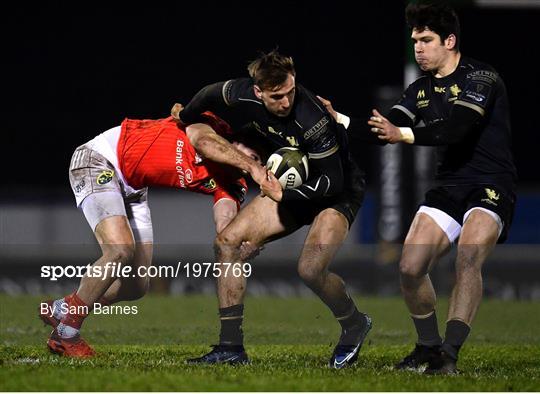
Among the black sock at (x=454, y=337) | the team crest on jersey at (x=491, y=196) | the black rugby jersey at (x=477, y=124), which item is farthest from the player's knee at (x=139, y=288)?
the team crest on jersey at (x=491, y=196)

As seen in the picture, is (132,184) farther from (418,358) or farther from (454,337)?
(454,337)

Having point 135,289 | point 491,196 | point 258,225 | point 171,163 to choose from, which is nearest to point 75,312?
point 135,289

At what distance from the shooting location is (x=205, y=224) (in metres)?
19.6

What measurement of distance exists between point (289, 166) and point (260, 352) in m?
1.65

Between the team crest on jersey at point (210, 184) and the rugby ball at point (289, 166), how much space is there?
24.3 inches

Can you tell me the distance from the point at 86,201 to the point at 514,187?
3.04 metres

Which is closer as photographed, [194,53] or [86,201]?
[86,201]

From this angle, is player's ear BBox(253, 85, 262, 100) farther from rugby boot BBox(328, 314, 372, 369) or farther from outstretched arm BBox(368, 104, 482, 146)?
rugby boot BBox(328, 314, 372, 369)

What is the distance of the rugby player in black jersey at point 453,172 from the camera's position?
8.22 m

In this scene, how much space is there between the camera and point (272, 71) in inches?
327

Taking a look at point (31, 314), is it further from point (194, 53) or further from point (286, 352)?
point (194, 53)

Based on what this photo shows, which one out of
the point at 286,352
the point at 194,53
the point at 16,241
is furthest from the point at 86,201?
the point at 194,53

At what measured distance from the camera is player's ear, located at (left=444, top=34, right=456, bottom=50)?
867 cm

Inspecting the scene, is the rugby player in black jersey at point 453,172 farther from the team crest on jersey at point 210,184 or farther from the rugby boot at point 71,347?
the rugby boot at point 71,347
